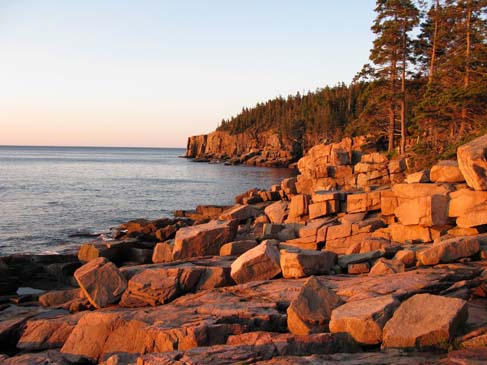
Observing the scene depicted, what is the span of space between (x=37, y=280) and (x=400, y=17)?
36827 mm

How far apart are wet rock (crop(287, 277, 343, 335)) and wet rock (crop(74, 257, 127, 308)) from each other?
18.6 feet

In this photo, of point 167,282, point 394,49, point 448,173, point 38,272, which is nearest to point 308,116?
point 394,49

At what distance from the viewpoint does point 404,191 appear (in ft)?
68.8

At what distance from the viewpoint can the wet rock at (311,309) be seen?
Answer: 332 inches

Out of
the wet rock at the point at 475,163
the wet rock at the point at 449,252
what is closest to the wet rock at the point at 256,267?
the wet rock at the point at 449,252

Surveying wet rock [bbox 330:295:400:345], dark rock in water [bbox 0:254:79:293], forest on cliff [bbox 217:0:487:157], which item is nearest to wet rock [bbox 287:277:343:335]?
wet rock [bbox 330:295:400:345]

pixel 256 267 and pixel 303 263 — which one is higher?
pixel 303 263

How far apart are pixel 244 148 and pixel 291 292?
13683 centimetres

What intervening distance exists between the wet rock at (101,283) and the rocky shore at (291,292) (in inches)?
1.3

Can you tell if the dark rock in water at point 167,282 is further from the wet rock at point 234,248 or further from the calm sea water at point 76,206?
the calm sea water at point 76,206

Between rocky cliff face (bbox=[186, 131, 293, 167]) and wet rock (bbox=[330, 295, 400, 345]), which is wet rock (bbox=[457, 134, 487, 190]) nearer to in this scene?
wet rock (bbox=[330, 295, 400, 345])

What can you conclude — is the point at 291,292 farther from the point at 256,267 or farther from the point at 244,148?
the point at 244,148

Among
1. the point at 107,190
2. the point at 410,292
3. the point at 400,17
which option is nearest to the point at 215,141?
the point at 107,190

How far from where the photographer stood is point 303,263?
1239 cm
